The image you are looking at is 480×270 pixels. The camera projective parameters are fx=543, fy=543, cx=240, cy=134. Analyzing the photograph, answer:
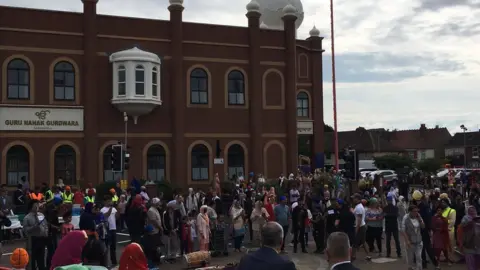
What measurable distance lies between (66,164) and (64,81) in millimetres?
4420

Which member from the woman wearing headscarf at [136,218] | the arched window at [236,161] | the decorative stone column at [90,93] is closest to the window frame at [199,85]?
the arched window at [236,161]

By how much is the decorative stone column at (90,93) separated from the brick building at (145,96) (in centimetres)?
5

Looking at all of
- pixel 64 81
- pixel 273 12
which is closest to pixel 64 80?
pixel 64 81

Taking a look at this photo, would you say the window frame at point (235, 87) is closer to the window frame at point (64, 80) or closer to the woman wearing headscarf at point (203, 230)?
the window frame at point (64, 80)

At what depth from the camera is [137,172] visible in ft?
98.5

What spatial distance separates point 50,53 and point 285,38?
1409cm

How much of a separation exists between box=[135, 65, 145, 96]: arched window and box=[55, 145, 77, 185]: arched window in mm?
4692

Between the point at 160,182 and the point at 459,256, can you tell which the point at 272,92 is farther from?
the point at 459,256

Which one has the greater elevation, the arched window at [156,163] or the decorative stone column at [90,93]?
the decorative stone column at [90,93]

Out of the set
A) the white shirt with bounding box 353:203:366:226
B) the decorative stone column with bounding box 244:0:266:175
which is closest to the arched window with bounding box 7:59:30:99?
the decorative stone column with bounding box 244:0:266:175

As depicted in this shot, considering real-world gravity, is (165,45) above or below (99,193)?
above

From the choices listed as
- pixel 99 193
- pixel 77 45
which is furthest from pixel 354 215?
pixel 77 45

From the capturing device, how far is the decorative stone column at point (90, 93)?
28.7m

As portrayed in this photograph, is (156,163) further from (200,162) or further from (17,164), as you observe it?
(17,164)
